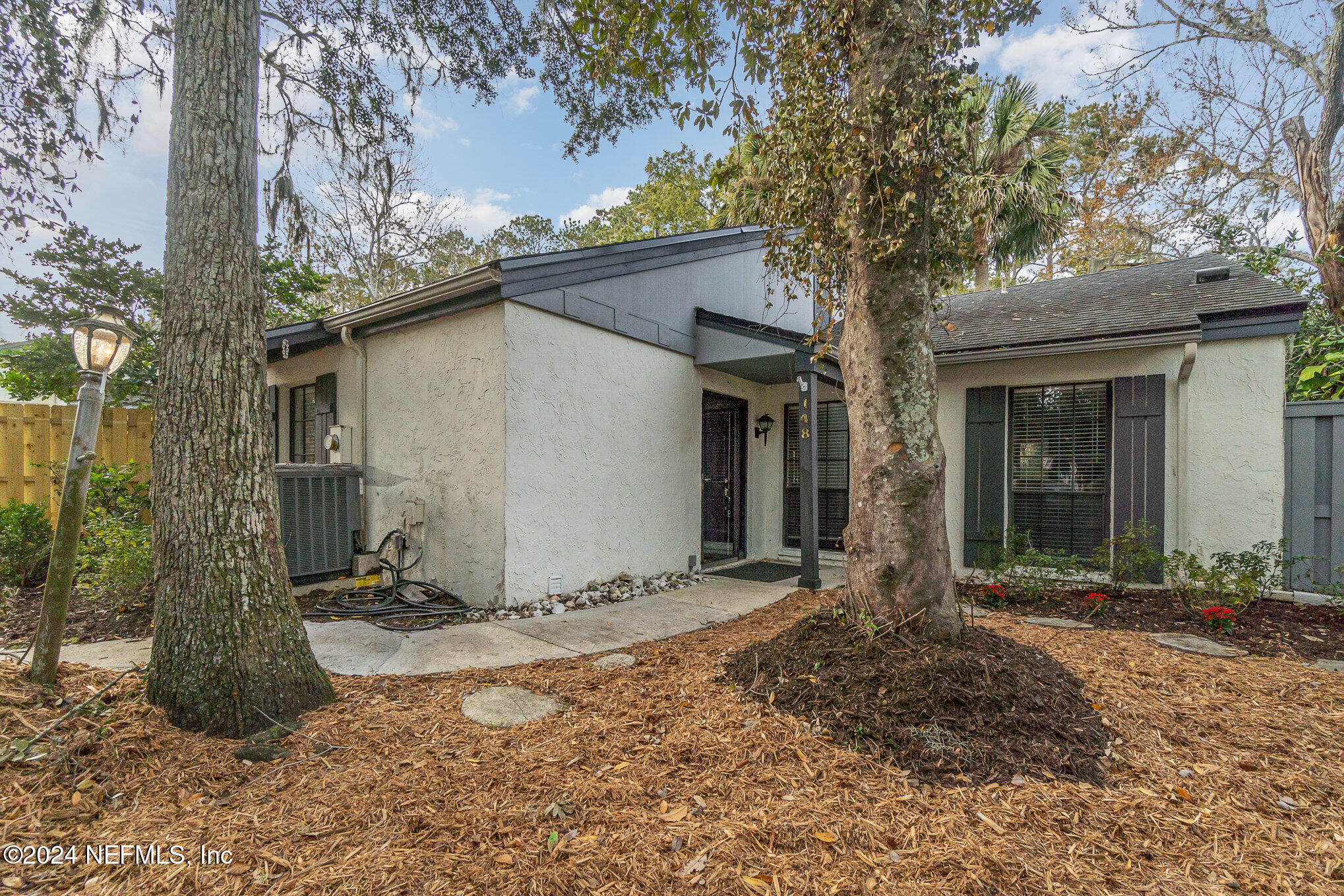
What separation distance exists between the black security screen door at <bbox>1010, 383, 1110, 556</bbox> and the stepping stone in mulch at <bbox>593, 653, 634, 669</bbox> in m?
4.92

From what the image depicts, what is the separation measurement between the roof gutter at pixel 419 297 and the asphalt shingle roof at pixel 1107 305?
4108 millimetres

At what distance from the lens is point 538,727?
8.52 feet

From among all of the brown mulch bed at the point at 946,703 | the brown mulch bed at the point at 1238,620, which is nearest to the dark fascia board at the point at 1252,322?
the brown mulch bed at the point at 1238,620

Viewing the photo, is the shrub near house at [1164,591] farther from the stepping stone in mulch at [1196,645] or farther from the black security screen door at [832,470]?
the black security screen door at [832,470]

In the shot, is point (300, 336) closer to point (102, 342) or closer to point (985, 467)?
point (102, 342)

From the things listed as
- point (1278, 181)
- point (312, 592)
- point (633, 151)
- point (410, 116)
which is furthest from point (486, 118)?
point (1278, 181)

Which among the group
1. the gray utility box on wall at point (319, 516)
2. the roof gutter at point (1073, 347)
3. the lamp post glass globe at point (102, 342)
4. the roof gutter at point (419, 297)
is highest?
the roof gutter at point (419, 297)

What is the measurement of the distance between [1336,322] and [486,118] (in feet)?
35.8

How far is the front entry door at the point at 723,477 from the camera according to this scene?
7.45 m

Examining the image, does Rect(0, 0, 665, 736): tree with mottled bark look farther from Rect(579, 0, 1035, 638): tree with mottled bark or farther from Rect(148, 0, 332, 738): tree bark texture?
Rect(579, 0, 1035, 638): tree with mottled bark

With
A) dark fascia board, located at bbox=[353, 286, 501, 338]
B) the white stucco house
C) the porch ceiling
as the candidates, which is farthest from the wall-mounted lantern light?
dark fascia board, located at bbox=[353, 286, 501, 338]

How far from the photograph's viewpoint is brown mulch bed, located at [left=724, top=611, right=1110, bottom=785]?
7.13 feet

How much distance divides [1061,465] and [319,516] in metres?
7.87

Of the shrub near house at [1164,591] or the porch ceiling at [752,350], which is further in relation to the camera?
the porch ceiling at [752,350]
